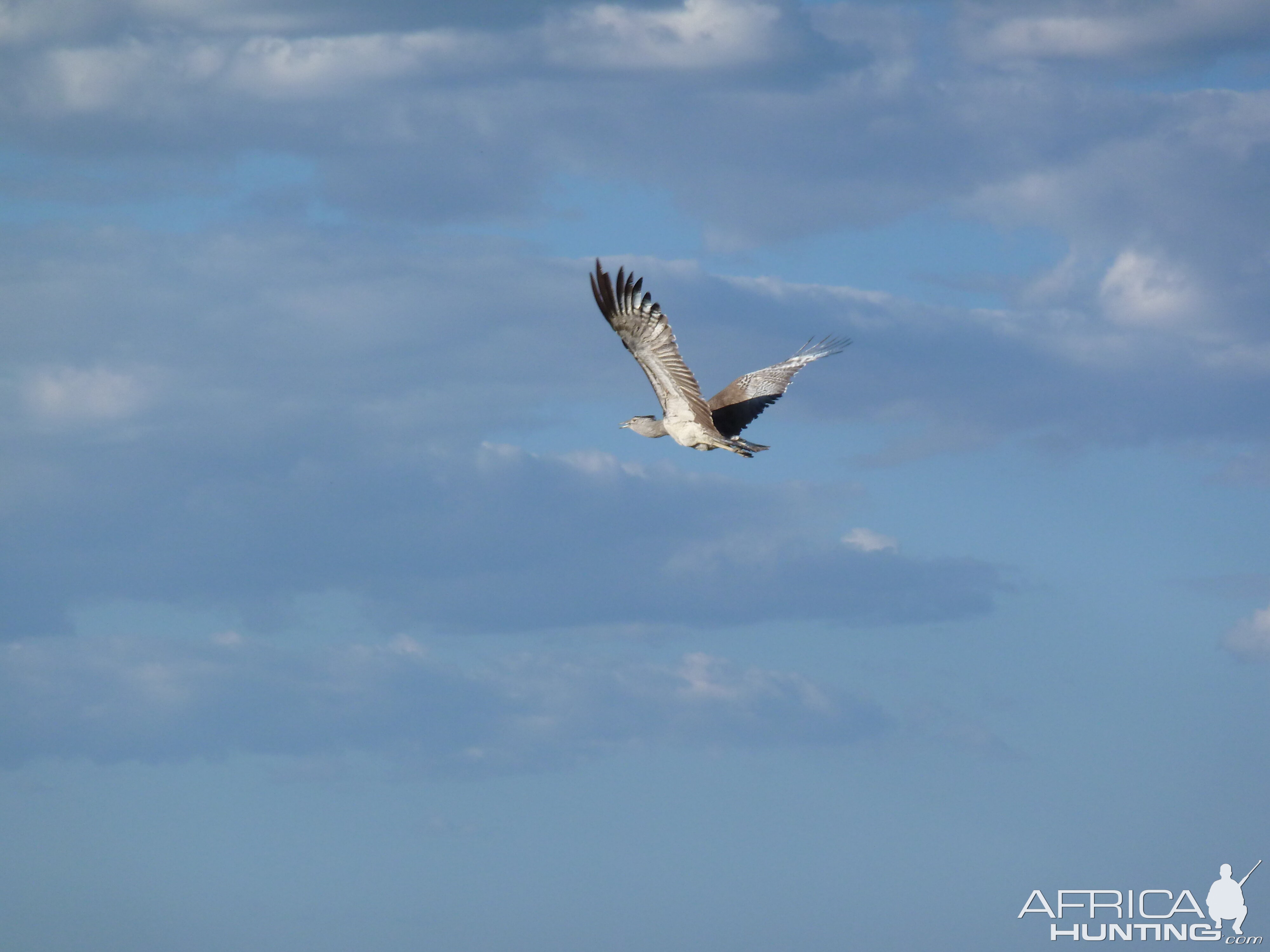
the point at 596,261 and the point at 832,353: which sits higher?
the point at 832,353

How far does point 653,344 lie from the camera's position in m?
51.2

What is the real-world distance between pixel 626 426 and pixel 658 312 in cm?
787

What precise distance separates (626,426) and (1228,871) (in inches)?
1216

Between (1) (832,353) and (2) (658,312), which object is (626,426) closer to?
(2) (658,312)

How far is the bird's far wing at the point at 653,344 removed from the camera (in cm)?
5022

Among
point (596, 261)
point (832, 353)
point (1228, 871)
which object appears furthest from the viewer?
point (832, 353)

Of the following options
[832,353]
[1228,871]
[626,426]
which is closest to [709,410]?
[626,426]

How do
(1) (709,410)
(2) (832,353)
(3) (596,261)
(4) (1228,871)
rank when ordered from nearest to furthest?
(3) (596,261), (1) (709,410), (4) (1228,871), (2) (832,353)

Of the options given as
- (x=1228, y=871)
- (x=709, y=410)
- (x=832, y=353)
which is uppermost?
(x=832, y=353)

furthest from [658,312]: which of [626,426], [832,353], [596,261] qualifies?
[832,353]

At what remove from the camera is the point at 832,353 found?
69.4m

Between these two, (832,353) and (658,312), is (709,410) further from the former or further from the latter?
(832,353)

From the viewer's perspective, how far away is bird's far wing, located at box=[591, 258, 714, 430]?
50.2m

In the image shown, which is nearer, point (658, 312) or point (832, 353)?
point (658, 312)
